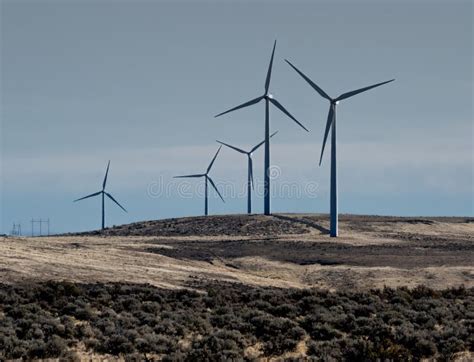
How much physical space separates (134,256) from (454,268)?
2530cm

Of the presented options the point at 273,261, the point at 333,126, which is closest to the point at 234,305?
the point at 273,261

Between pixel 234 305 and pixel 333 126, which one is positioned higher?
pixel 333 126

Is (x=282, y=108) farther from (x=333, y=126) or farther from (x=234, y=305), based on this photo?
(x=234, y=305)

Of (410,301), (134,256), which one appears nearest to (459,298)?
(410,301)

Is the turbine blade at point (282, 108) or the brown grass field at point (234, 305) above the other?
the turbine blade at point (282, 108)

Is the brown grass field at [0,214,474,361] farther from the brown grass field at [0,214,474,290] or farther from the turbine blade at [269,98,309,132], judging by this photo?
the turbine blade at [269,98,309,132]

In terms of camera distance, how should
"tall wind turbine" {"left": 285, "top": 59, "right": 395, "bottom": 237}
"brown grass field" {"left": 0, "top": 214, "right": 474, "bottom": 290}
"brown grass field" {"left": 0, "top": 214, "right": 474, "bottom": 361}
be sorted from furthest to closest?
"tall wind turbine" {"left": 285, "top": 59, "right": 395, "bottom": 237}
"brown grass field" {"left": 0, "top": 214, "right": 474, "bottom": 290}
"brown grass field" {"left": 0, "top": 214, "right": 474, "bottom": 361}

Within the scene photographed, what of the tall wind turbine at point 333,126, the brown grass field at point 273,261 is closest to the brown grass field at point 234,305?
the brown grass field at point 273,261

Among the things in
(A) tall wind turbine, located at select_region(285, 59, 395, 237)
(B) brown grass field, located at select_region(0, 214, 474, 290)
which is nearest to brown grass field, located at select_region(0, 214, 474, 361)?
(B) brown grass field, located at select_region(0, 214, 474, 290)

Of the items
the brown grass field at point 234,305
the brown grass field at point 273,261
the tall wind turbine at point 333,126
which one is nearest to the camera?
the brown grass field at point 234,305

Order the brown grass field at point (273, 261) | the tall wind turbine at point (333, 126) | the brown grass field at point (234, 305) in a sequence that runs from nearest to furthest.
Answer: the brown grass field at point (234, 305) < the brown grass field at point (273, 261) < the tall wind turbine at point (333, 126)

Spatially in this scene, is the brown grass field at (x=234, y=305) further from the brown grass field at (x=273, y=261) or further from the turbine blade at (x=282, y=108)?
the turbine blade at (x=282, y=108)

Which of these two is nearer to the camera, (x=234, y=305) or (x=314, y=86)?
(x=234, y=305)

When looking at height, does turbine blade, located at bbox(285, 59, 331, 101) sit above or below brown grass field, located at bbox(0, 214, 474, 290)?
above
